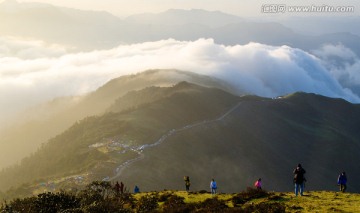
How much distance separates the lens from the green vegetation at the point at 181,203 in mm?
29625

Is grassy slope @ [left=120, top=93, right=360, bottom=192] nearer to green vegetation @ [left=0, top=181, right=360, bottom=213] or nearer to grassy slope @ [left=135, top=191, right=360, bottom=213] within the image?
green vegetation @ [left=0, top=181, right=360, bottom=213]

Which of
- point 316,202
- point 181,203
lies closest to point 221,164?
point 181,203

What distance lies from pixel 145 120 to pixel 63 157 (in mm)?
39000

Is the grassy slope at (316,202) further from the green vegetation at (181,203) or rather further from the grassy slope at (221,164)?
the grassy slope at (221,164)

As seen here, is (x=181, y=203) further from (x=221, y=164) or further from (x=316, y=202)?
(x=221, y=164)

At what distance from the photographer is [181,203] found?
38.9 meters

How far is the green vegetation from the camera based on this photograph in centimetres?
2962

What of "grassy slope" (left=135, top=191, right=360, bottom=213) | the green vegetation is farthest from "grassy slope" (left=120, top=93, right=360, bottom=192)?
"grassy slope" (left=135, top=191, right=360, bottom=213)

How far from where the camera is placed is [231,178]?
15225 cm

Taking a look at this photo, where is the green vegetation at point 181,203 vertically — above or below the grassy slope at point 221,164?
below

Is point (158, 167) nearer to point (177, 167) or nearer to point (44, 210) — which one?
point (177, 167)

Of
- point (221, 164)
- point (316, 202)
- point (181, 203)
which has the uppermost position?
point (221, 164)

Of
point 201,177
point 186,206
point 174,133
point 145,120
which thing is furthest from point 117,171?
point 186,206

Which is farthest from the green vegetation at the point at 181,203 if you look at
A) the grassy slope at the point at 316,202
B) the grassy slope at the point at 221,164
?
the grassy slope at the point at 221,164
